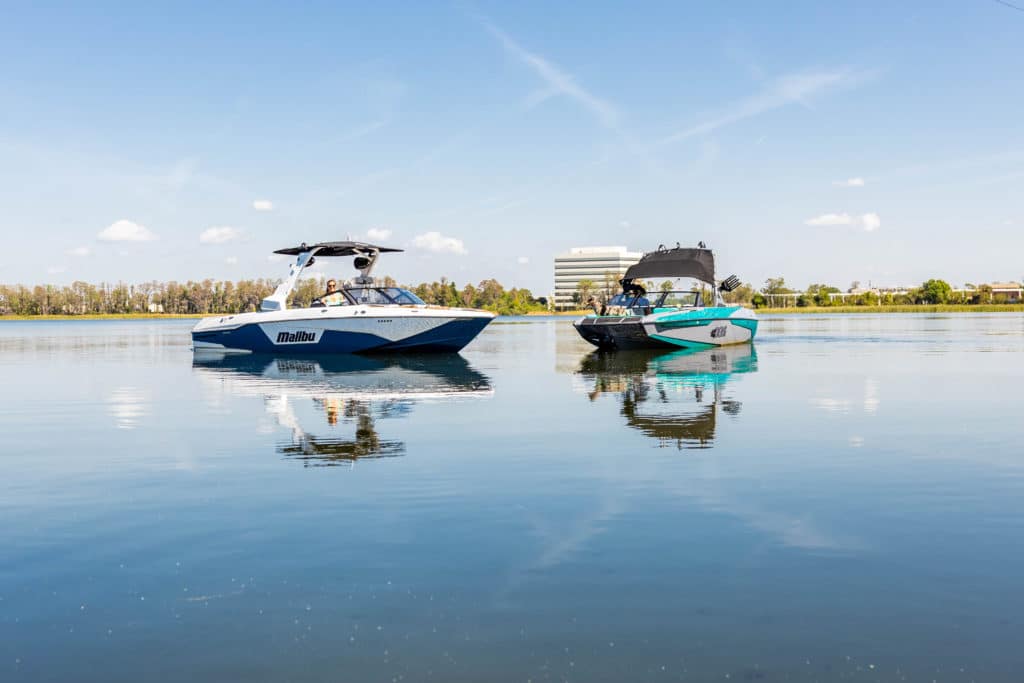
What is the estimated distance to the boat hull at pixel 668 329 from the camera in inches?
1299

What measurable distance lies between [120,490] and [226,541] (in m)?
2.87

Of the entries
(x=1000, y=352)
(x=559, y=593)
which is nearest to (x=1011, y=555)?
(x=559, y=593)

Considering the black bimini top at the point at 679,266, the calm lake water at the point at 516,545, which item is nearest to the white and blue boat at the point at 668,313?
the black bimini top at the point at 679,266

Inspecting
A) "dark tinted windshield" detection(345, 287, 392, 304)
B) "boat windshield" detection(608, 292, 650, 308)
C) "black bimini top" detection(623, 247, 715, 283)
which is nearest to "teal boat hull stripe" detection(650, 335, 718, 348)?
"boat windshield" detection(608, 292, 650, 308)

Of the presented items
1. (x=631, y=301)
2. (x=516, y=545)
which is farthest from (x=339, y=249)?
(x=516, y=545)

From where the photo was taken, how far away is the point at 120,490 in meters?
9.34

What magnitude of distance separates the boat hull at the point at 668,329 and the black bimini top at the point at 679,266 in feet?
5.02

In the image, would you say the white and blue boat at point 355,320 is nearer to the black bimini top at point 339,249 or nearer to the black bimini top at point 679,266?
the black bimini top at point 339,249

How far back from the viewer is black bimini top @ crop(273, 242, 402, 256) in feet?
105

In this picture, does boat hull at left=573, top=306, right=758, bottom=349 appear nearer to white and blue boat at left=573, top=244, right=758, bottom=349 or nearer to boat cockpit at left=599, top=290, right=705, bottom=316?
white and blue boat at left=573, top=244, right=758, bottom=349

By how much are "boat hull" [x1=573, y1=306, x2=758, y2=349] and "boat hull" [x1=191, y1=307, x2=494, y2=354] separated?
177 inches

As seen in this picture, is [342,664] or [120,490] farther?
[120,490]

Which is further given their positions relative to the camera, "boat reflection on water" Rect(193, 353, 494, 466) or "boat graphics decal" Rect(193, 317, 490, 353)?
"boat graphics decal" Rect(193, 317, 490, 353)

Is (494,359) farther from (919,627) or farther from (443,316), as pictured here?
(919,627)
